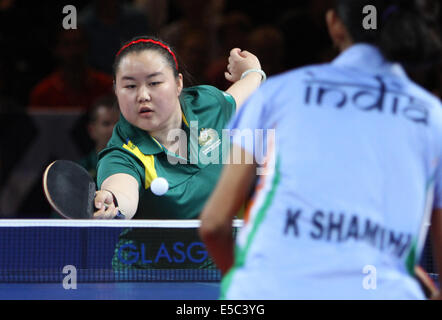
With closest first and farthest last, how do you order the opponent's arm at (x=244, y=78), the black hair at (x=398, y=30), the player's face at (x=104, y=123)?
1. the black hair at (x=398, y=30)
2. the opponent's arm at (x=244, y=78)
3. the player's face at (x=104, y=123)

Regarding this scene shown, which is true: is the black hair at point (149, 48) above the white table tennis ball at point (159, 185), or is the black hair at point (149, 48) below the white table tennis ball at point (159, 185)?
above

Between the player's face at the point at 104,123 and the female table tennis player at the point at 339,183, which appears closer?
the female table tennis player at the point at 339,183

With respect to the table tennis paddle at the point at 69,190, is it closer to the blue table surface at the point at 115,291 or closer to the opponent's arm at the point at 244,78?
the blue table surface at the point at 115,291

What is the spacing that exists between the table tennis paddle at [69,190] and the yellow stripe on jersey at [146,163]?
506 mm

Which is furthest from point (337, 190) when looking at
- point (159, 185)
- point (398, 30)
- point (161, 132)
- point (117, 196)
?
point (161, 132)

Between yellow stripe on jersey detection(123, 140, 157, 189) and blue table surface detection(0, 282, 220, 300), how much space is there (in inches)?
20.6

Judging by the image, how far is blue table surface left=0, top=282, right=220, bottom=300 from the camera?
11.8ft

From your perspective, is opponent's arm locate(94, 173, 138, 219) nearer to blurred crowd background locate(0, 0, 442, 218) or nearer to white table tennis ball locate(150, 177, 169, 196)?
white table tennis ball locate(150, 177, 169, 196)

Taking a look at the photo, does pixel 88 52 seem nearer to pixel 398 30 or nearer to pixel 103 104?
pixel 103 104

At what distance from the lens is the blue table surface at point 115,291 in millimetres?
3598

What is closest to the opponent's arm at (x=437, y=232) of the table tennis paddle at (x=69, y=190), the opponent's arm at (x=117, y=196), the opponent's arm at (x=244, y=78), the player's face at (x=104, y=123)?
the table tennis paddle at (x=69, y=190)

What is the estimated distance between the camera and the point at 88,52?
739 cm

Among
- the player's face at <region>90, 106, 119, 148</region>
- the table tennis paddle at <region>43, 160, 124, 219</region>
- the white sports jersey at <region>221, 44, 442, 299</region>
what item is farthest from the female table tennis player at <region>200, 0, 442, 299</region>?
the player's face at <region>90, 106, 119, 148</region>

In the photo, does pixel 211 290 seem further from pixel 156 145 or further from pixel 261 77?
pixel 261 77
